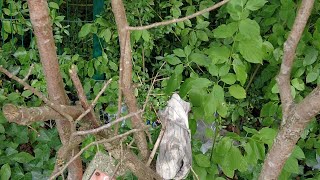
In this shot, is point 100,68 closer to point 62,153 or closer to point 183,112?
point 183,112

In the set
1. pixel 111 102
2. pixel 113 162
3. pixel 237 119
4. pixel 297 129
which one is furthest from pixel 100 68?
pixel 297 129

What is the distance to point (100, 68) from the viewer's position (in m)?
3.28

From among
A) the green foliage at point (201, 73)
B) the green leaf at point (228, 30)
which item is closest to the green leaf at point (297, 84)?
the green foliage at point (201, 73)

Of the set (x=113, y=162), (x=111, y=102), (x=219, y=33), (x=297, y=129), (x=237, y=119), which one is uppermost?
(x=219, y=33)

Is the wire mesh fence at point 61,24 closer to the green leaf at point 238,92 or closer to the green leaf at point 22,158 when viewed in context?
the green leaf at point 22,158

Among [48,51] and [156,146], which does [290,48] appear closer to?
[156,146]

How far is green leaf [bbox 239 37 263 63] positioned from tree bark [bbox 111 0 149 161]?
52 cm

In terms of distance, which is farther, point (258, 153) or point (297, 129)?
point (258, 153)

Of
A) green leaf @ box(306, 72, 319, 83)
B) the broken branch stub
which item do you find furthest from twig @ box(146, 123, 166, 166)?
green leaf @ box(306, 72, 319, 83)

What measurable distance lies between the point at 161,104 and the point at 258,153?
71 centimetres

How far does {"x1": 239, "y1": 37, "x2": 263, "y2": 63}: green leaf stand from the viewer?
226 centimetres

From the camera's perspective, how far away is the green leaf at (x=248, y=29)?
89.0 inches

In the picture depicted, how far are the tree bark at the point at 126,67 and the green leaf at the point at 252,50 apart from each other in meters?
0.52

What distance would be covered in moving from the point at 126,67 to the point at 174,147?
1.30ft
